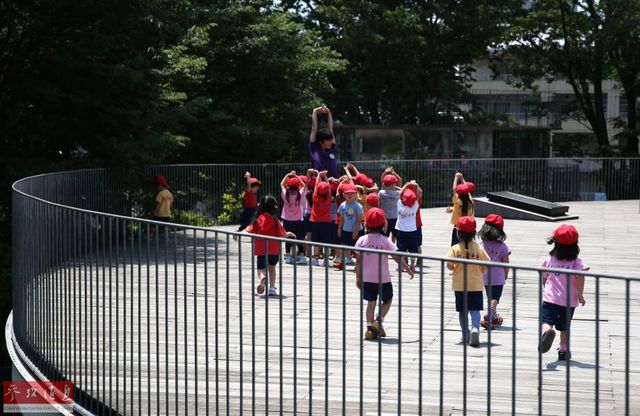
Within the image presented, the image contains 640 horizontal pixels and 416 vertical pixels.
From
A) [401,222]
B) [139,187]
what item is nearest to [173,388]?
[401,222]

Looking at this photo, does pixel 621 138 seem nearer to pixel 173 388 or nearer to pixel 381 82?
pixel 381 82

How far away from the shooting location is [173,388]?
815 cm

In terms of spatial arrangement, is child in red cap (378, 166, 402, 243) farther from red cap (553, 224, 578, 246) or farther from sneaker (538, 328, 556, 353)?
sneaker (538, 328, 556, 353)

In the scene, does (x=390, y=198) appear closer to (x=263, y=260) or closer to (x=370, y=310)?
(x=370, y=310)

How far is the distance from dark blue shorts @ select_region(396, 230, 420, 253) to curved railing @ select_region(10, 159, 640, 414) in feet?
21.6

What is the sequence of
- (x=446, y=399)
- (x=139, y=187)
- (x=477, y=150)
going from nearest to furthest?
(x=446, y=399) < (x=139, y=187) < (x=477, y=150)

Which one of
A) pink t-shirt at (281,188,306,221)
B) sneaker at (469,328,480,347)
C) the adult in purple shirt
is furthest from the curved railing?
the adult in purple shirt

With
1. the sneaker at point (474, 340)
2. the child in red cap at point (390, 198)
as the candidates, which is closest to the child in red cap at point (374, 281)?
the sneaker at point (474, 340)

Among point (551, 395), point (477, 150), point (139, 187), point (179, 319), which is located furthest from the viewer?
point (477, 150)

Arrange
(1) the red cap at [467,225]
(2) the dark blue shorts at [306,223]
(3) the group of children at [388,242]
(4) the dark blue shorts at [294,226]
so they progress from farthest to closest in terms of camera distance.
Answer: (2) the dark blue shorts at [306,223] < (4) the dark blue shorts at [294,226] < (1) the red cap at [467,225] < (3) the group of children at [388,242]

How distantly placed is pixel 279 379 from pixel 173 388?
3.70 ft

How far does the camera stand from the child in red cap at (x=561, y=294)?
229 inches

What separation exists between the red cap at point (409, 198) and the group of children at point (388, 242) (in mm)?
14

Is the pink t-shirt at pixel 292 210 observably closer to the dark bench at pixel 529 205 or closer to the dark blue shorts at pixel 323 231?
the dark blue shorts at pixel 323 231
